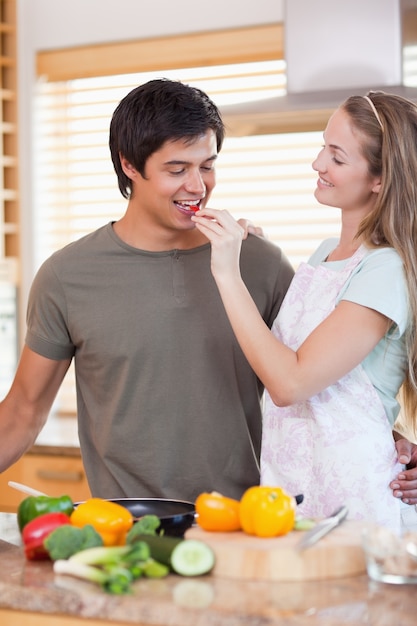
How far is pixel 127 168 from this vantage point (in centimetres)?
219

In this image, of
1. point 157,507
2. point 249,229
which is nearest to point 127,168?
point 249,229

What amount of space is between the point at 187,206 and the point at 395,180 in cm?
48

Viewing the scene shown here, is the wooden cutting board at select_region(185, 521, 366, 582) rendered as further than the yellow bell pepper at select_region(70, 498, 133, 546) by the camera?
No

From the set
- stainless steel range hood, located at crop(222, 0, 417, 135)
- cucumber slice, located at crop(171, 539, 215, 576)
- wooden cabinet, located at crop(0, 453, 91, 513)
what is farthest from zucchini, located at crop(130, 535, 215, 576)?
wooden cabinet, located at crop(0, 453, 91, 513)

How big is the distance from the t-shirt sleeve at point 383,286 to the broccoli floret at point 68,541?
0.66 m

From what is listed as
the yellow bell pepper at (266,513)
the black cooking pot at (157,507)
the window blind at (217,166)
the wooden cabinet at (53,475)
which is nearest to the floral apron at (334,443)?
the black cooking pot at (157,507)

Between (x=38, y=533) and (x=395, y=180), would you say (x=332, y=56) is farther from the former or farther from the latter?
(x=38, y=533)

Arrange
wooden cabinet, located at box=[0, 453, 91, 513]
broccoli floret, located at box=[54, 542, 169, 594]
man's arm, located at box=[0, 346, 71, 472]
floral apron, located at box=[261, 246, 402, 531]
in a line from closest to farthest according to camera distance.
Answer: broccoli floret, located at box=[54, 542, 169, 594] → floral apron, located at box=[261, 246, 402, 531] → man's arm, located at box=[0, 346, 71, 472] → wooden cabinet, located at box=[0, 453, 91, 513]

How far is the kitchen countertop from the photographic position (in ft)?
3.97

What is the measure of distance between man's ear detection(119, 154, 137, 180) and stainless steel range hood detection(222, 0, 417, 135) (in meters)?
0.51

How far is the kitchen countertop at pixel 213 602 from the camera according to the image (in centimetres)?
121

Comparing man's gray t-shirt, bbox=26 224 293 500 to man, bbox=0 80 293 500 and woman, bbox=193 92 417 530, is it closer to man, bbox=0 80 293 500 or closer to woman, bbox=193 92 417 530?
man, bbox=0 80 293 500

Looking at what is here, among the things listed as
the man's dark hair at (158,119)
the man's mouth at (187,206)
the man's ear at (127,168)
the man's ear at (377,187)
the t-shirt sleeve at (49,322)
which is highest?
the man's dark hair at (158,119)

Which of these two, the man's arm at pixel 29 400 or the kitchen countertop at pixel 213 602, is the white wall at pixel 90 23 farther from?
the kitchen countertop at pixel 213 602
